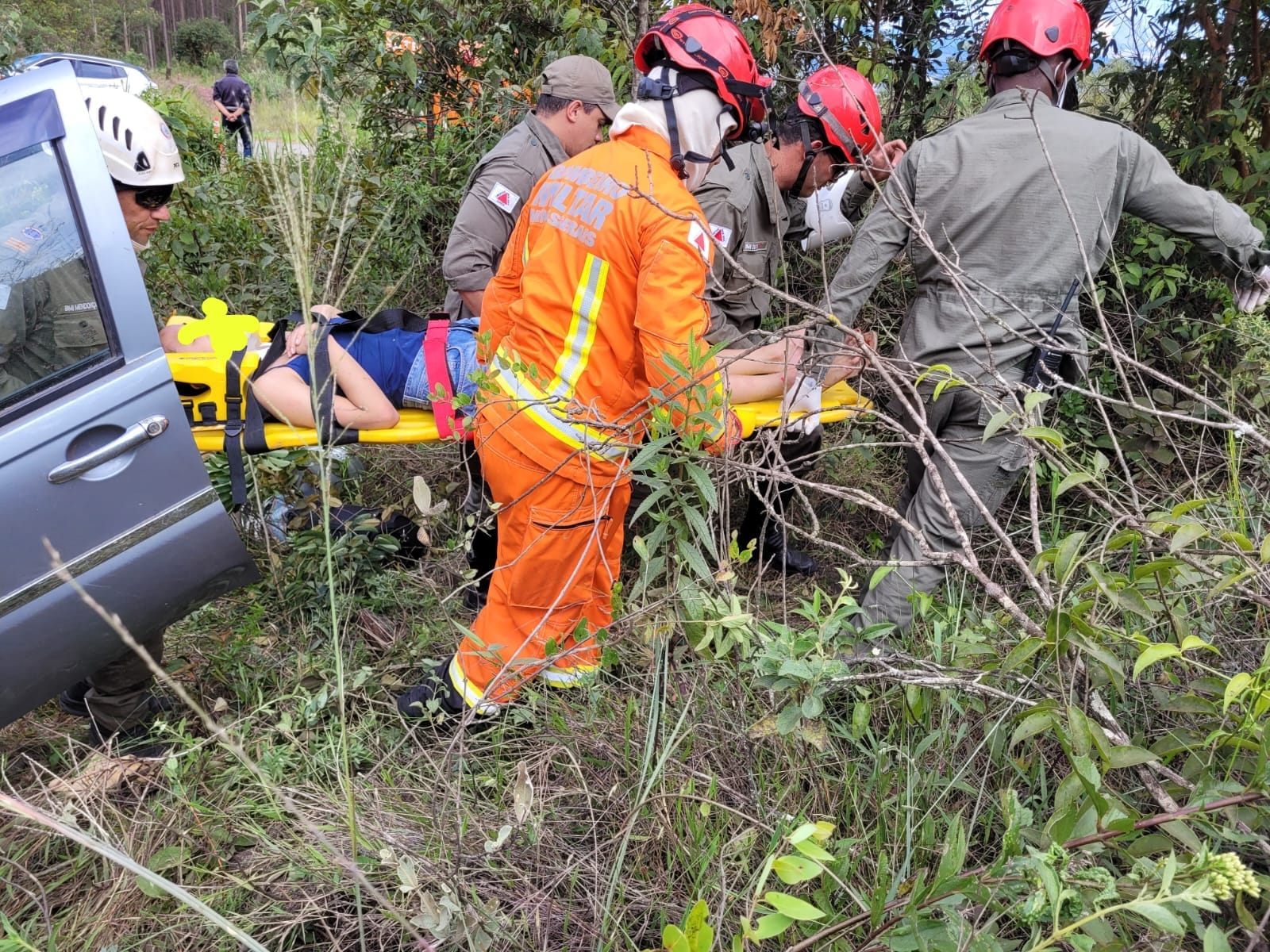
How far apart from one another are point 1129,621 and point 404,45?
4664 millimetres

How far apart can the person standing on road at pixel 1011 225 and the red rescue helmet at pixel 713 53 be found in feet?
2.10

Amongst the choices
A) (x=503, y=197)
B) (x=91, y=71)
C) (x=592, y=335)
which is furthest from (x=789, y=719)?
(x=503, y=197)

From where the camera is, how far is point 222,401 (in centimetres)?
299

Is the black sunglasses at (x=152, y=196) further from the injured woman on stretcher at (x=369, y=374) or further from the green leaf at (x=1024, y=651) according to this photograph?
the green leaf at (x=1024, y=651)

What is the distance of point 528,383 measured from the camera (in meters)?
2.31

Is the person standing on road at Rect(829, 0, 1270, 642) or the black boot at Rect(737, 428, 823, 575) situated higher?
the person standing on road at Rect(829, 0, 1270, 642)

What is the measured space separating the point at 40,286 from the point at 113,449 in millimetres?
429

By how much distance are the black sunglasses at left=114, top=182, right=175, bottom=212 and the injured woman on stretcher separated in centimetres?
52

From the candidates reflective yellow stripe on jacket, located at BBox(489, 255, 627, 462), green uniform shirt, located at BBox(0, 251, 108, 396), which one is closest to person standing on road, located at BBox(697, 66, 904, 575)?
reflective yellow stripe on jacket, located at BBox(489, 255, 627, 462)

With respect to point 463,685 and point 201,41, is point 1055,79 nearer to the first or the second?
point 463,685

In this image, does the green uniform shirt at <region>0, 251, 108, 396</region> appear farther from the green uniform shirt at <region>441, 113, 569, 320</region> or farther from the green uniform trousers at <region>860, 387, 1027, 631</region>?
the green uniform trousers at <region>860, 387, 1027, 631</region>

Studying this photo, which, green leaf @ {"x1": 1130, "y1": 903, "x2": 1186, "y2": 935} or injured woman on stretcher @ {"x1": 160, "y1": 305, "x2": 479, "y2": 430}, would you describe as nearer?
green leaf @ {"x1": 1130, "y1": 903, "x2": 1186, "y2": 935}

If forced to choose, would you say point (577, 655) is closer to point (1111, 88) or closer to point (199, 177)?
point (1111, 88)

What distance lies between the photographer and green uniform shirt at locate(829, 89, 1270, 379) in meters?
2.62
